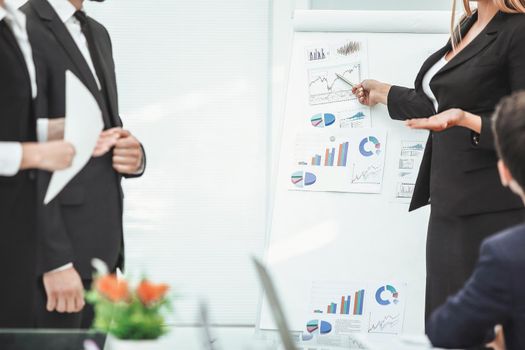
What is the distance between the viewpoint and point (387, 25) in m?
2.90

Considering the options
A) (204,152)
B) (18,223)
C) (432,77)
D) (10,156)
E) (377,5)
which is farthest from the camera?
(204,152)

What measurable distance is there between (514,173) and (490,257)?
0.22m

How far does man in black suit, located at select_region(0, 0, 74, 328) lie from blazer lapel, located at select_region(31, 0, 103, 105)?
6cm

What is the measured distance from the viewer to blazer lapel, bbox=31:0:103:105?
5.98 ft

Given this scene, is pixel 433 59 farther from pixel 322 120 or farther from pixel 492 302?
pixel 492 302

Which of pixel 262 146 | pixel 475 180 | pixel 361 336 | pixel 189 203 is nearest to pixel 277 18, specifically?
pixel 262 146

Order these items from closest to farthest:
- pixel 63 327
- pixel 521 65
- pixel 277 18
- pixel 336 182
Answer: pixel 63 327 → pixel 521 65 → pixel 336 182 → pixel 277 18

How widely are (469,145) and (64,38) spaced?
Result: 1.18 meters

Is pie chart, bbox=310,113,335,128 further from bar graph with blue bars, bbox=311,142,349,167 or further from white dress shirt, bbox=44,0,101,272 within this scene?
white dress shirt, bbox=44,0,101,272

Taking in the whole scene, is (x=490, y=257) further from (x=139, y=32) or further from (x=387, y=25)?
(x=139, y=32)

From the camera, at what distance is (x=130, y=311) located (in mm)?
1230

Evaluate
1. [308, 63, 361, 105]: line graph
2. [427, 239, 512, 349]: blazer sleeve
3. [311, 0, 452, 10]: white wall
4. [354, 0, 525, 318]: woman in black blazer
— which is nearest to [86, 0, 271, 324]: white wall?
[311, 0, 452, 10]: white wall

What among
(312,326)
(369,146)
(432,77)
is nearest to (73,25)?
(432,77)

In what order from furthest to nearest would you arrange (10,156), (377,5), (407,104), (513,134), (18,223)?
1. (377,5)
2. (407,104)
3. (18,223)
4. (10,156)
5. (513,134)
